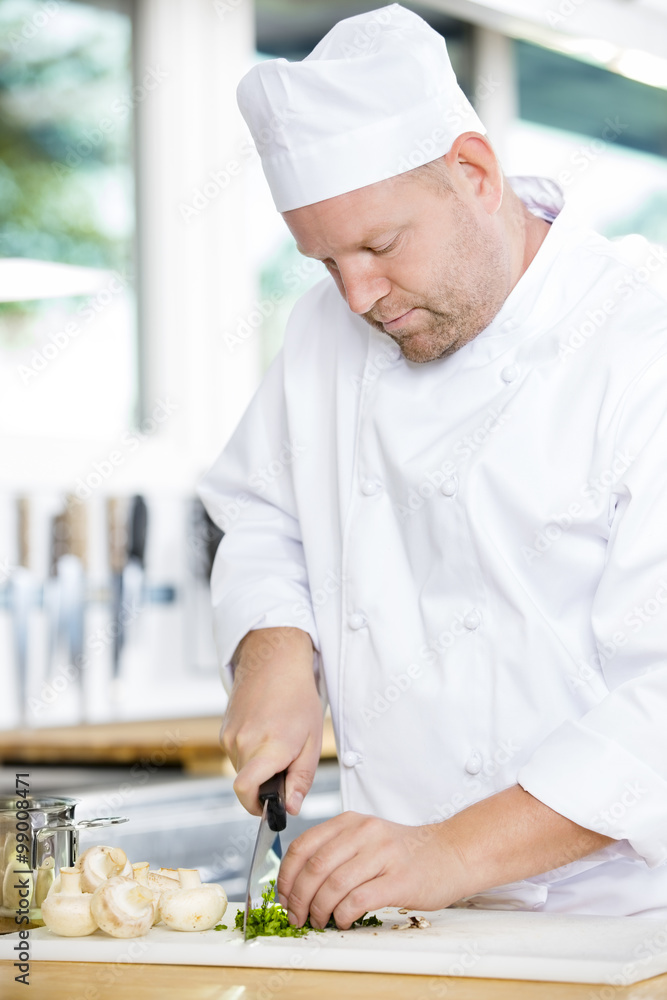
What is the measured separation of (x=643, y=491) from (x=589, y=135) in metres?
2.88

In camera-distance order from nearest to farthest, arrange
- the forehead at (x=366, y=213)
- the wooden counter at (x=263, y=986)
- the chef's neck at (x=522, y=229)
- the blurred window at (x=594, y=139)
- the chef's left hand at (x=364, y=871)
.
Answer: the wooden counter at (x=263, y=986)
the chef's left hand at (x=364, y=871)
the forehead at (x=366, y=213)
the chef's neck at (x=522, y=229)
the blurred window at (x=594, y=139)

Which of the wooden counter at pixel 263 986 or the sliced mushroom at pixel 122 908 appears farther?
the sliced mushroom at pixel 122 908

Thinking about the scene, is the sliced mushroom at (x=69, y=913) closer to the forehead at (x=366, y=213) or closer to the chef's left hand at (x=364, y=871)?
the chef's left hand at (x=364, y=871)

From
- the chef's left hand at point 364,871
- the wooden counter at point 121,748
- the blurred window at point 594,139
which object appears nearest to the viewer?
the chef's left hand at point 364,871

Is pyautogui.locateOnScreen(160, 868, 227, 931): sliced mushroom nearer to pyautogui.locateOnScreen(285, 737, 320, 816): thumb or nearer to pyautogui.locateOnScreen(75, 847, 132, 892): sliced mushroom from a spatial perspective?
pyautogui.locateOnScreen(75, 847, 132, 892): sliced mushroom

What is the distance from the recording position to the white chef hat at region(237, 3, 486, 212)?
108cm

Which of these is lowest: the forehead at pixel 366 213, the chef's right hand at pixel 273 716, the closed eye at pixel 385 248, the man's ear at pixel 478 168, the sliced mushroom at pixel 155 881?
the sliced mushroom at pixel 155 881

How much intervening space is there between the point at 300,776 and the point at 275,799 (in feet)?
0.25

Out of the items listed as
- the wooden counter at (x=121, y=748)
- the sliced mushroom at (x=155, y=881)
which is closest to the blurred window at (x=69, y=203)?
the wooden counter at (x=121, y=748)

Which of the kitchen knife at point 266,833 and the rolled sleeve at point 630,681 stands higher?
the rolled sleeve at point 630,681

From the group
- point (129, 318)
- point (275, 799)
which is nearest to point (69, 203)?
point (129, 318)

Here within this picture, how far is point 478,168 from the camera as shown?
3.73 ft

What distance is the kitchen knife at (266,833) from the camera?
3.11ft

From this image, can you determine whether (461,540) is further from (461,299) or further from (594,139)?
(594,139)
